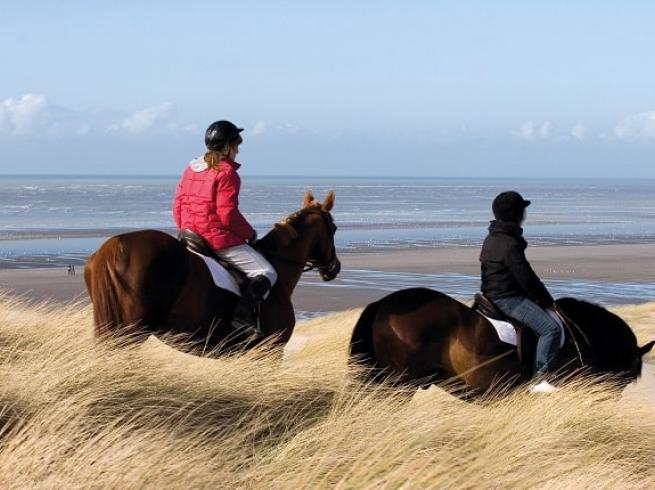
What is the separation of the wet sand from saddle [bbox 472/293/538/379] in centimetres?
1288

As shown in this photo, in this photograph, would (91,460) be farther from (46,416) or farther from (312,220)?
(312,220)

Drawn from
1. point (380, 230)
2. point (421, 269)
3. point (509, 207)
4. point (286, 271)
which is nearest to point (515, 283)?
point (509, 207)

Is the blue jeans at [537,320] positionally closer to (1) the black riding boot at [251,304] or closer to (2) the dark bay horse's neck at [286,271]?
(1) the black riding boot at [251,304]

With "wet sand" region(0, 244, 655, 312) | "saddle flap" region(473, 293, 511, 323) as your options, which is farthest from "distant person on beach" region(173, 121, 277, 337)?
"wet sand" region(0, 244, 655, 312)

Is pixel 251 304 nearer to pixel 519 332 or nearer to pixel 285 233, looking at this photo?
pixel 285 233

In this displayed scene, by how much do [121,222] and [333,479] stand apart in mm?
48426

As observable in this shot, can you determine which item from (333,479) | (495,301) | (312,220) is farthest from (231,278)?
(333,479)

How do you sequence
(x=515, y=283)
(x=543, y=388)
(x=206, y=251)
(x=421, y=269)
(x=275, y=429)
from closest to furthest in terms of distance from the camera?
(x=275, y=429) < (x=543, y=388) < (x=515, y=283) < (x=206, y=251) < (x=421, y=269)

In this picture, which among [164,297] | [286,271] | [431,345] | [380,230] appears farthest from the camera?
[380,230]

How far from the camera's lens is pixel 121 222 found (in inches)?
2088

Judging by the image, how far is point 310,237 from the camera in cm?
972

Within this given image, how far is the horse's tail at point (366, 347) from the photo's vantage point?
315 inches

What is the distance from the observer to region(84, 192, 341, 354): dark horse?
8.32 m

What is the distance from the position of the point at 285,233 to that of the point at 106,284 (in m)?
1.75
